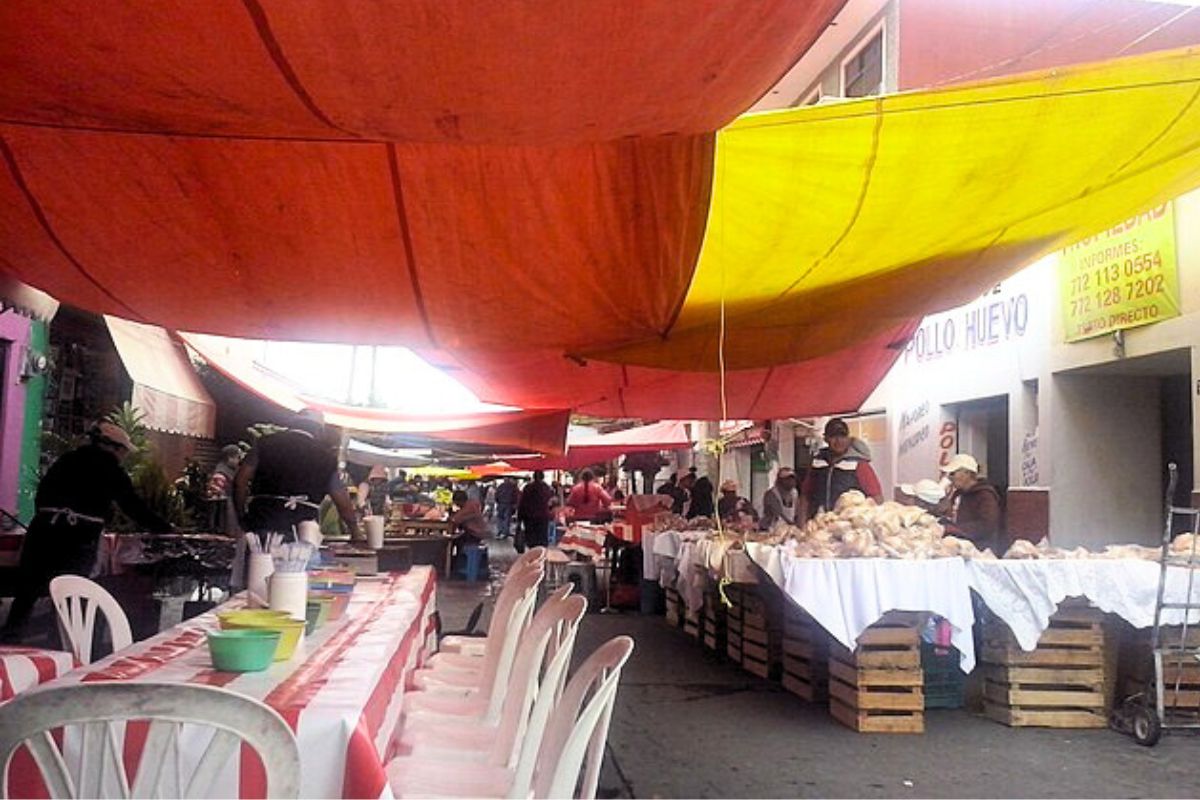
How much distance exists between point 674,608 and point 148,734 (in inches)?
375

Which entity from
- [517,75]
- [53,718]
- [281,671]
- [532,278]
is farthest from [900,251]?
[53,718]

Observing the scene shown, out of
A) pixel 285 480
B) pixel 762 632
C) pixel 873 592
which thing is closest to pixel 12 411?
pixel 285 480

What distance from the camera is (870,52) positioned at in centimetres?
1461

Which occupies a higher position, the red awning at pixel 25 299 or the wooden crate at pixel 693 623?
the red awning at pixel 25 299

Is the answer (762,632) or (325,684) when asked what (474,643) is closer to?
(762,632)

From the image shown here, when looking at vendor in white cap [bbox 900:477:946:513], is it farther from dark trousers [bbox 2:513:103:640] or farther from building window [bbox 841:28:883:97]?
dark trousers [bbox 2:513:103:640]

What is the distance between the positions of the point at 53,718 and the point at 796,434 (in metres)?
19.0

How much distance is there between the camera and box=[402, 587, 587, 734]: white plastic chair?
384 cm

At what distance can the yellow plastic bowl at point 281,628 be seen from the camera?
10.4 ft

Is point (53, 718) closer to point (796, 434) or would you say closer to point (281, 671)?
point (281, 671)

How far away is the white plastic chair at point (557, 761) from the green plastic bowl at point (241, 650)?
2.24 ft

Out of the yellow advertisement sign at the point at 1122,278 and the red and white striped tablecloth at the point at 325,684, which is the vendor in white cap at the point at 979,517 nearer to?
the yellow advertisement sign at the point at 1122,278

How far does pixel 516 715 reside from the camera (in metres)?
3.78

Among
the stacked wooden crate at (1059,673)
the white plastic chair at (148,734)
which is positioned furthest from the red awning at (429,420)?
the white plastic chair at (148,734)
